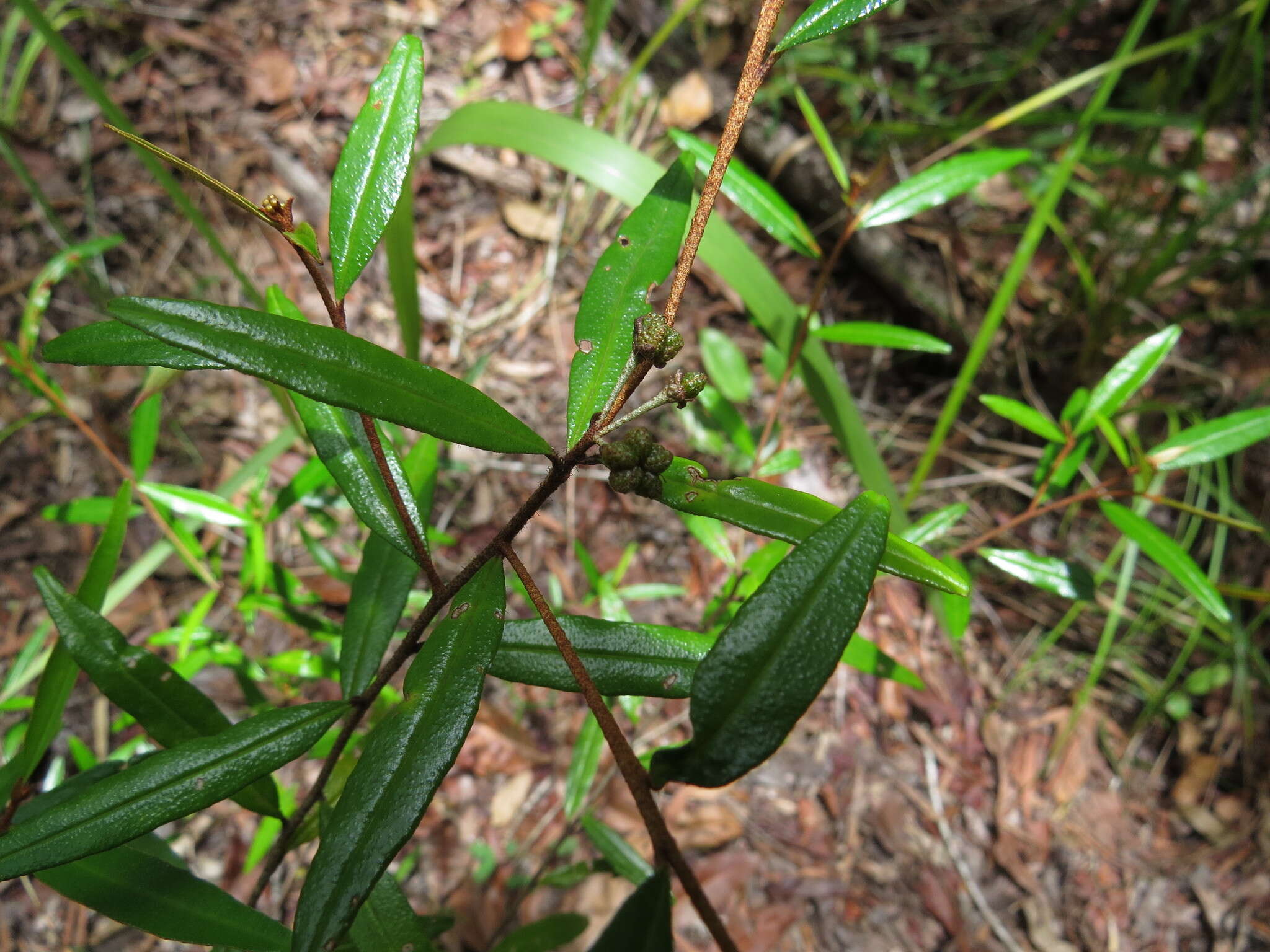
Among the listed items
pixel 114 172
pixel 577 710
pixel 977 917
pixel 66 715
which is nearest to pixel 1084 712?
pixel 977 917

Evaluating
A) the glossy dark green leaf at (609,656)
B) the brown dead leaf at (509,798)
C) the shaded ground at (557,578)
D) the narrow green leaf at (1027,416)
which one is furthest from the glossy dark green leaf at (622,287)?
the brown dead leaf at (509,798)

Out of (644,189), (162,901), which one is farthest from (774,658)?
(644,189)

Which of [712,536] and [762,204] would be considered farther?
[712,536]

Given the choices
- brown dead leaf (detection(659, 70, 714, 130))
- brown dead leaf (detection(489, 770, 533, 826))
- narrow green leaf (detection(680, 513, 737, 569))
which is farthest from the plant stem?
brown dead leaf (detection(659, 70, 714, 130))

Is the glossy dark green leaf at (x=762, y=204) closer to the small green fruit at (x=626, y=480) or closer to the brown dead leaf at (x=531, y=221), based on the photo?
the small green fruit at (x=626, y=480)

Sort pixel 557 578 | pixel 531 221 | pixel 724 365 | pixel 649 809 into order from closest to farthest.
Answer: pixel 649 809 → pixel 724 365 → pixel 557 578 → pixel 531 221

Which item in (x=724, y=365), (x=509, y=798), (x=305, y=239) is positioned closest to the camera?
(x=305, y=239)

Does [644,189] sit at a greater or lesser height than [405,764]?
greater

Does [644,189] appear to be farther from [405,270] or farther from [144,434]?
[144,434]

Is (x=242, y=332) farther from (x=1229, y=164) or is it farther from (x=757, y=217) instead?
(x=1229, y=164)
